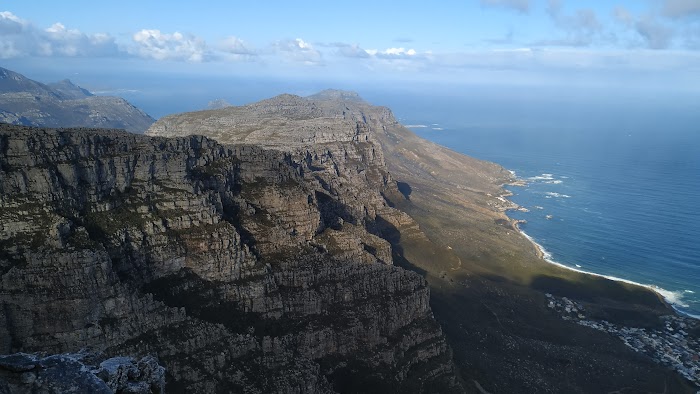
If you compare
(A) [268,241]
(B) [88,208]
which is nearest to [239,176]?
(A) [268,241]

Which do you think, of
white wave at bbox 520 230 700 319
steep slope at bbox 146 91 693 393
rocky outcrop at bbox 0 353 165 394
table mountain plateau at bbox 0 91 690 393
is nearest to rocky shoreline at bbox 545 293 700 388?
steep slope at bbox 146 91 693 393

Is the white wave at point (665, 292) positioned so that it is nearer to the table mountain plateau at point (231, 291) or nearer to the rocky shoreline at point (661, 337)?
the rocky shoreline at point (661, 337)

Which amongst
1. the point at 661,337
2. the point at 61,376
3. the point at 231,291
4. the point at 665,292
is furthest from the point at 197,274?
the point at 665,292

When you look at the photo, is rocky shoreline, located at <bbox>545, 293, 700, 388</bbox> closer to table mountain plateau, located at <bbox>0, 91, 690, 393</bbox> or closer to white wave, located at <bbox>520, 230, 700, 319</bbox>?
table mountain plateau, located at <bbox>0, 91, 690, 393</bbox>

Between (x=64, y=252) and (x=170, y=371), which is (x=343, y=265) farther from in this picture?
(x=64, y=252)

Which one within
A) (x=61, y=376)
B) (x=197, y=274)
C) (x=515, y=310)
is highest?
(x=61, y=376)

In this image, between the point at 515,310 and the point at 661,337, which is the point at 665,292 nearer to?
the point at 661,337
